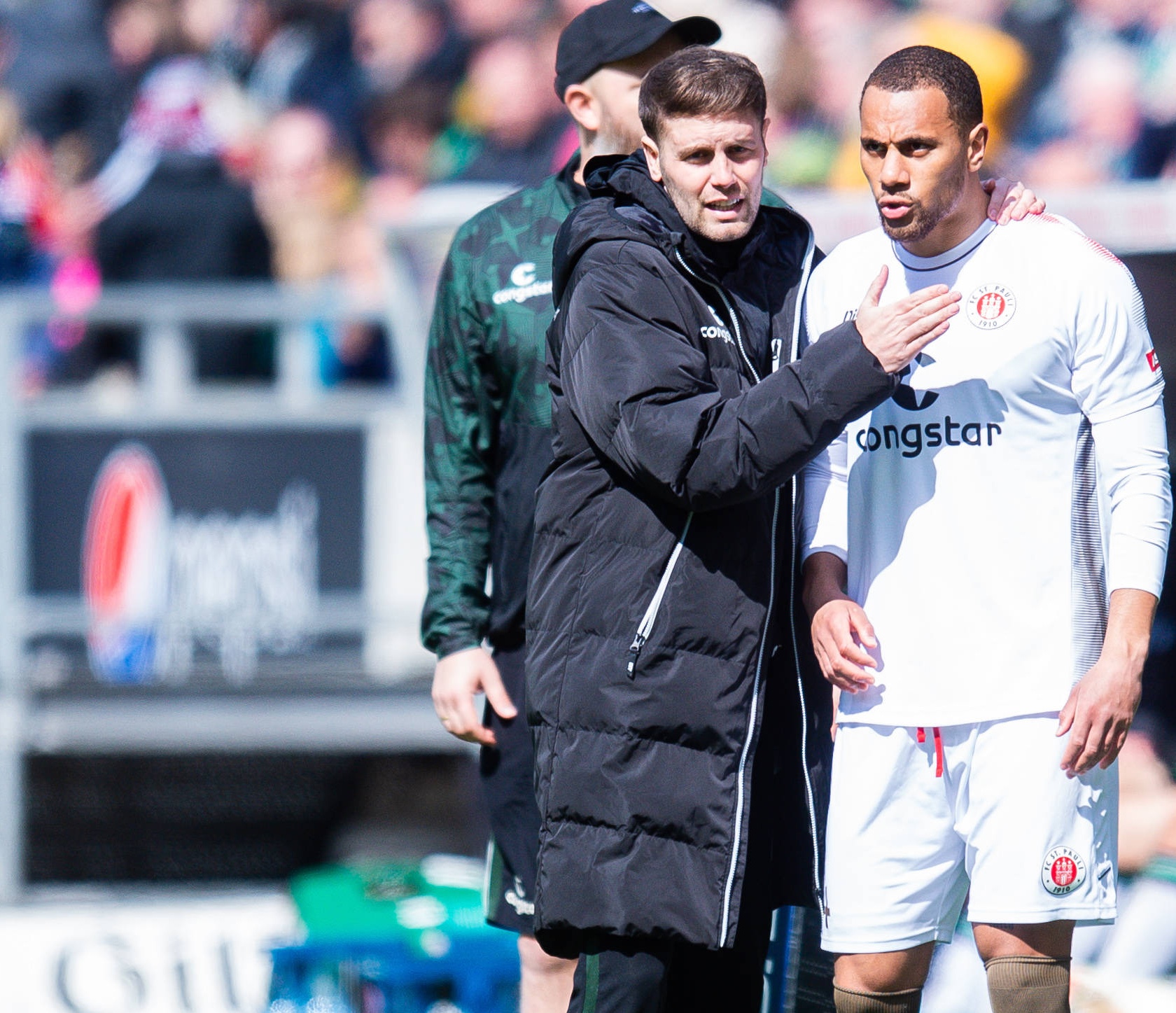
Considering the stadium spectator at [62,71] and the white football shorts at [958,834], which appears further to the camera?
the stadium spectator at [62,71]

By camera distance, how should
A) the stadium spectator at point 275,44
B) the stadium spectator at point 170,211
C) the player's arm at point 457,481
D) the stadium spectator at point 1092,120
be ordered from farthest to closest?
the stadium spectator at point 275,44 < the stadium spectator at point 170,211 < the stadium spectator at point 1092,120 < the player's arm at point 457,481

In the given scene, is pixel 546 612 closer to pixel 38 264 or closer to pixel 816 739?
pixel 816 739

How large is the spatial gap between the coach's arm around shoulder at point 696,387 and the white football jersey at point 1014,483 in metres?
0.22

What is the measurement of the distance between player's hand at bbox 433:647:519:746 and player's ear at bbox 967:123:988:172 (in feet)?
3.96

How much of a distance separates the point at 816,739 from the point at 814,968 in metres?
0.47

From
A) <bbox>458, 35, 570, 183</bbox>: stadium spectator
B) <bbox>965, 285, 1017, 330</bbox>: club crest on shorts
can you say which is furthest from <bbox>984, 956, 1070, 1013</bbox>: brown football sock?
<bbox>458, 35, 570, 183</bbox>: stadium spectator

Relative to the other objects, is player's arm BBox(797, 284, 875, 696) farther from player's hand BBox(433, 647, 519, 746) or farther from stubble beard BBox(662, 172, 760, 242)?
player's hand BBox(433, 647, 519, 746)

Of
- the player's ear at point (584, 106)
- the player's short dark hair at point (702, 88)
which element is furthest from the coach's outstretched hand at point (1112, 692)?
the player's ear at point (584, 106)

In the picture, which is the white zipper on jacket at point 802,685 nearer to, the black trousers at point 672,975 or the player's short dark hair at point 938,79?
the black trousers at point 672,975

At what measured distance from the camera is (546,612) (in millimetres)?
2402

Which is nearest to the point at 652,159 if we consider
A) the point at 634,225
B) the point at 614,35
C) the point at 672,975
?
the point at 634,225

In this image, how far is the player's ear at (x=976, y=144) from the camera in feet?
7.79

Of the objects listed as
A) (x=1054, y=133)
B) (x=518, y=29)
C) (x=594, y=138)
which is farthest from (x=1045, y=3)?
(x=594, y=138)

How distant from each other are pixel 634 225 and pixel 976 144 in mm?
519
